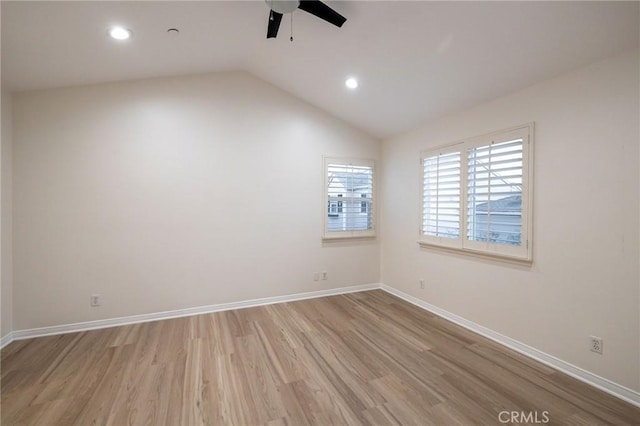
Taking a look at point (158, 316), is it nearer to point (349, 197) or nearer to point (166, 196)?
point (166, 196)

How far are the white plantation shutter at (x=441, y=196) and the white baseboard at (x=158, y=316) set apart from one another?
1.67 meters

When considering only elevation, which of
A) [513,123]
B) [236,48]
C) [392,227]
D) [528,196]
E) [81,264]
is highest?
[236,48]

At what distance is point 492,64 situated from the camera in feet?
8.03

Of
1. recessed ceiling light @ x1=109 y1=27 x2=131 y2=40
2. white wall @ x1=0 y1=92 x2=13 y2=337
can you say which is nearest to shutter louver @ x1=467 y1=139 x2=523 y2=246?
recessed ceiling light @ x1=109 y1=27 x2=131 y2=40

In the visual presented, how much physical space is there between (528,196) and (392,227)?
2.09 metres

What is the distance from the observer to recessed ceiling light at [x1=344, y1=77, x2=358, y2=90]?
3.31 metres

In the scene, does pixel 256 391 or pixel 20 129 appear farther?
pixel 20 129

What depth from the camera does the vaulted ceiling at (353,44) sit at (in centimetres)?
198

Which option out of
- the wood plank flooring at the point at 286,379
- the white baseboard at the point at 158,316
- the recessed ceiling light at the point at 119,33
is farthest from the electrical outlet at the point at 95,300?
the recessed ceiling light at the point at 119,33

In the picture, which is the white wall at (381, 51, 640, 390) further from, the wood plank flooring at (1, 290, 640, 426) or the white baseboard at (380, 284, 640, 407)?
the wood plank flooring at (1, 290, 640, 426)

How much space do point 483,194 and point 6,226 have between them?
503 centimetres

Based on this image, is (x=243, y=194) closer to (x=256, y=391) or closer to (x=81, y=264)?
(x=81, y=264)

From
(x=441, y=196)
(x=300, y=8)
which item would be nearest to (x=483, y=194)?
(x=441, y=196)

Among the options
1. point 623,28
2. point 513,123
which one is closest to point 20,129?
point 513,123
